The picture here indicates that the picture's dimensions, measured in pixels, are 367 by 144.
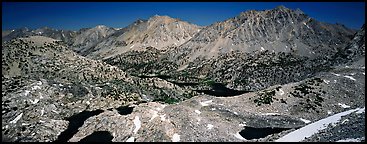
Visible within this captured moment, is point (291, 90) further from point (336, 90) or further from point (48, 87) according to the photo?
point (48, 87)

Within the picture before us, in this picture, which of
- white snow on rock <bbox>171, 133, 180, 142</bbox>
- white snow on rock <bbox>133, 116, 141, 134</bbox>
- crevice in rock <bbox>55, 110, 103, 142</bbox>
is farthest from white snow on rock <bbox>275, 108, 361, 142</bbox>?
crevice in rock <bbox>55, 110, 103, 142</bbox>

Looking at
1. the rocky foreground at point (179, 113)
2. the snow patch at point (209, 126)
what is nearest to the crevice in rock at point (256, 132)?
the rocky foreground at point (179, 113)

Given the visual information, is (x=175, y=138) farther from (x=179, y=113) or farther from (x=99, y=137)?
(x=99, y=137)

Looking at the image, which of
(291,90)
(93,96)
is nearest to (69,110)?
(93,96)

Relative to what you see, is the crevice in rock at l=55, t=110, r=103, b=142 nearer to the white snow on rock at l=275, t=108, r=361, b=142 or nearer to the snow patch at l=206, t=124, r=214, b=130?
the snow patch at l=206, t=124, r=214, b=130

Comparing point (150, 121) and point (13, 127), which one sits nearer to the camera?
point (150, 121)

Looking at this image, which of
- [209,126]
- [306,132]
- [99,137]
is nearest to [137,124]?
[99,137]
